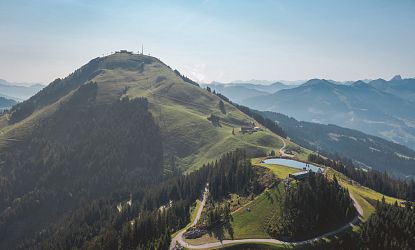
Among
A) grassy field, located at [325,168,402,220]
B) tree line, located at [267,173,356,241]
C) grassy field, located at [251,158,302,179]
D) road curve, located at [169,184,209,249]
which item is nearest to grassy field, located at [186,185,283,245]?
road curve, located at [169,184,209,249]

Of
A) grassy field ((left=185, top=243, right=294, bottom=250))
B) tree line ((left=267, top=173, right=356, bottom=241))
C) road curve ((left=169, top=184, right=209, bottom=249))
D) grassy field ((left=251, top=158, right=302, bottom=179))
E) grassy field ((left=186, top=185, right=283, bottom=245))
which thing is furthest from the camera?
grassy field ((left=251, top=158, right=302, bottom=179))

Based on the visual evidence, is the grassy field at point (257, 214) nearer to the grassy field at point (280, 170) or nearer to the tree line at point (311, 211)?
the tree line at point (311, 211)

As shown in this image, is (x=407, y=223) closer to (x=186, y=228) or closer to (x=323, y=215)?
(x=323, y=215)

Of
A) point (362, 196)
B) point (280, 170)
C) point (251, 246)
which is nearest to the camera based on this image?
point (251, 246)

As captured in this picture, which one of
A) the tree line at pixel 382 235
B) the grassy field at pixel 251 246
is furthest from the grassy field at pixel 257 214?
the tree line at pixel 382 235

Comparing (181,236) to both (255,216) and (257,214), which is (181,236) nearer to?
(255,216)

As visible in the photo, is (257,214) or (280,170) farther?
(280,170)

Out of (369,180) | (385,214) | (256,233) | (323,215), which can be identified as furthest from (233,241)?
(369,180)

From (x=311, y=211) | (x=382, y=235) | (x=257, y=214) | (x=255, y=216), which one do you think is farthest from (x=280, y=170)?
(x=382, y=235)

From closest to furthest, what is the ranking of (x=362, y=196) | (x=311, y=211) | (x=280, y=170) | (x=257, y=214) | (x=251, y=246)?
(x=251, y=246)
(x=311, y=211)
(x=257, y=214)
(x=362, y=196)
(x=280, y=170)

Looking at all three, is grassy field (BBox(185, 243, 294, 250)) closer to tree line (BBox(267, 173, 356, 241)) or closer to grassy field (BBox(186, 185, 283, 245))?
grassy field (BBox(186, 185, 283, 245))

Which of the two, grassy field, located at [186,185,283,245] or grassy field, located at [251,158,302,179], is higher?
grassy field, located at [251,158,302,179]
